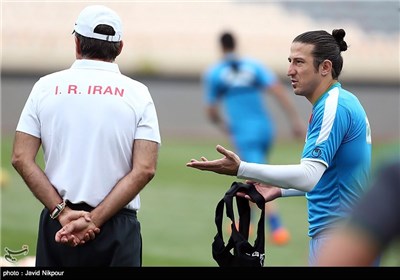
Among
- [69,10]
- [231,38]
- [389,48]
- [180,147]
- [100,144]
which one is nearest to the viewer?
[100,144]

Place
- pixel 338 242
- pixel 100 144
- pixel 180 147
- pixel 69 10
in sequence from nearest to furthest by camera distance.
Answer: pixel 338 242 → pixel 100 144 → pixel 180 147 → pixel 69 10

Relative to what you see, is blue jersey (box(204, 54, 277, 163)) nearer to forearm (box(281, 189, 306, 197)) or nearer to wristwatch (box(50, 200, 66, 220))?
forearm (box(281, 189, 306, 197))

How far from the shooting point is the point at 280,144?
19.4 m

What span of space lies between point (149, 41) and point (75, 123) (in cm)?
2431

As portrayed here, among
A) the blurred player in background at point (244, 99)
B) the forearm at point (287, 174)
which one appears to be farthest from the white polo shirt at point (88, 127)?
the blurred player in background at point (244, 99)

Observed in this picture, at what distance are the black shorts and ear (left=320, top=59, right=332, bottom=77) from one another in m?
1.22

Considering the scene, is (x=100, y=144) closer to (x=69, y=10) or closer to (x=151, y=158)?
(x=151, y=158)

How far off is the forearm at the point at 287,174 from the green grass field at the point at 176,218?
215 cm

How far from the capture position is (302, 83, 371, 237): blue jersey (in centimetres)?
→ 432

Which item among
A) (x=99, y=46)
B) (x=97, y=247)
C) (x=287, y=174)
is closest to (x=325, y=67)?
(x=287, y=174)

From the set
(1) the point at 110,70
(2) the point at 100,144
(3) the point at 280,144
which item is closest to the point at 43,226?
(2) the point at 100,144

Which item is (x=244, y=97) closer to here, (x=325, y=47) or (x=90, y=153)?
(x=325, y=47)

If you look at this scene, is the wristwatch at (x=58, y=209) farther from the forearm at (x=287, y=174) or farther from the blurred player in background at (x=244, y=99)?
the blurred player in background at (x=244, y=99)

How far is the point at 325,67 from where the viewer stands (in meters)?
4.49
